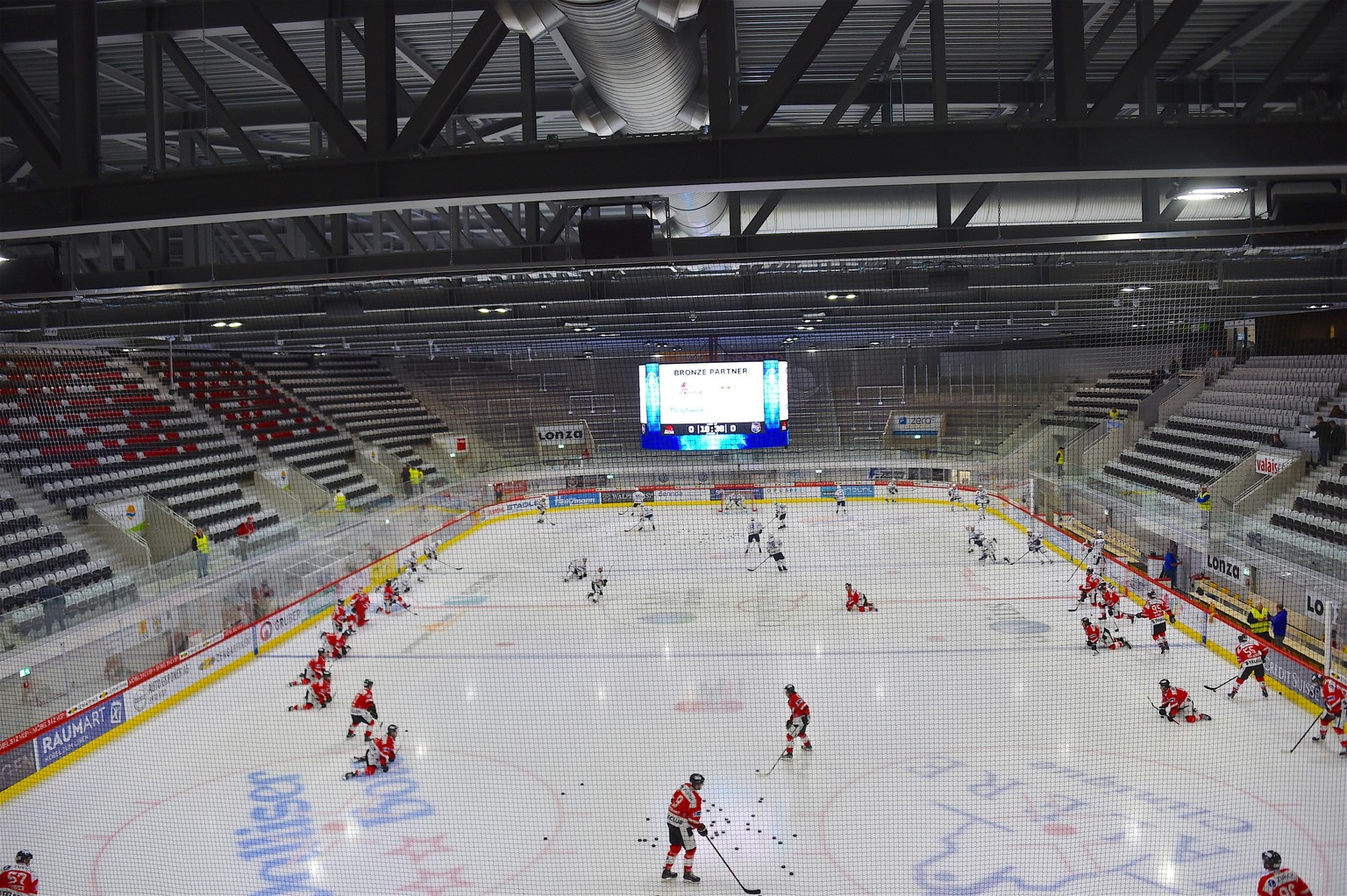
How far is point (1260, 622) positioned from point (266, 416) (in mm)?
17386

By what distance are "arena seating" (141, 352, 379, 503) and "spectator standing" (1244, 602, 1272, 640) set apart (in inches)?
552

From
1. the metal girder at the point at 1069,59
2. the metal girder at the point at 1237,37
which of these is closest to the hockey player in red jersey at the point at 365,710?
the metal girder at the point at 1069,59

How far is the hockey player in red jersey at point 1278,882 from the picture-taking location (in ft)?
13.6

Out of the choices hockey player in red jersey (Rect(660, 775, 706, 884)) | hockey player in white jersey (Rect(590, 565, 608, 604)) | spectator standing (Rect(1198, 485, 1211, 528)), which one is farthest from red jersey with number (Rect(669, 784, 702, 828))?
spectator standing (Rect(1198, 485, 1211, 528))

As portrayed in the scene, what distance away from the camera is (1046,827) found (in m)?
5.50

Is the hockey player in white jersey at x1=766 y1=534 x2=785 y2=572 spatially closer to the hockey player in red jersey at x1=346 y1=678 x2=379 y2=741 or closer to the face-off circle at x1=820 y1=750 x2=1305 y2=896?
the face-off circle at x1=820 y1=750 x2=1305 y2=896

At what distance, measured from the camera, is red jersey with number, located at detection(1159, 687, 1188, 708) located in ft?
23.7

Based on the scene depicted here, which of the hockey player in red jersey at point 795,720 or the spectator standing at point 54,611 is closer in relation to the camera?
the hockey player in red jersey at point 795,720

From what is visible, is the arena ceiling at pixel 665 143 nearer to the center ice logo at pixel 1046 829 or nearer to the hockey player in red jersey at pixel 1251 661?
the hockey player in red jersey at pixel 1251 661

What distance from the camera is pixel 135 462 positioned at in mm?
12641

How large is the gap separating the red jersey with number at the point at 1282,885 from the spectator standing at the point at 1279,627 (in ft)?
16.6

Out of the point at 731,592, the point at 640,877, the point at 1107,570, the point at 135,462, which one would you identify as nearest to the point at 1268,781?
the point at 640,877

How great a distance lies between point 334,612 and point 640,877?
7218mm

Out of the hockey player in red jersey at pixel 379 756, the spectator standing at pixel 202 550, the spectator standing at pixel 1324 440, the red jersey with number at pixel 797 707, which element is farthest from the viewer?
the spectator standing at pixel 1324 440
